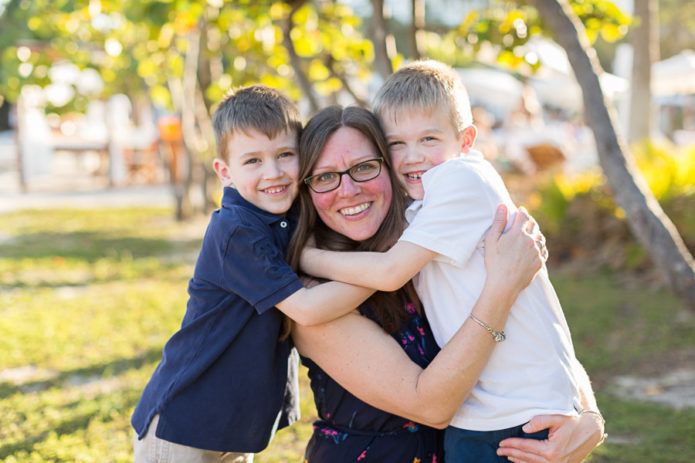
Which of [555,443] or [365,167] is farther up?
[365,167]

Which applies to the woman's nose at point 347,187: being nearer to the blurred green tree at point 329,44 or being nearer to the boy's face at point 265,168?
the boy's face at point 265,168

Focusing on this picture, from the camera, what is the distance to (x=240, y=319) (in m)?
2.20

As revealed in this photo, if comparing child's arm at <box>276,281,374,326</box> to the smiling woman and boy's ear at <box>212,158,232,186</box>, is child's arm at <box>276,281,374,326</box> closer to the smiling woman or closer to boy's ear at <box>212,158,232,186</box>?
the smiling woman

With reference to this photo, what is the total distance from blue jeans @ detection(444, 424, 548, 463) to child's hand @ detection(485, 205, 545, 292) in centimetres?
45

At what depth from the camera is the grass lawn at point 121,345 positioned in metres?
4.09

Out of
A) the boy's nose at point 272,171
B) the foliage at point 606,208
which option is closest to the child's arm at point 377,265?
the boy's nose at point 272,171

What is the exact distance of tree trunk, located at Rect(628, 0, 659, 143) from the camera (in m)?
9.98

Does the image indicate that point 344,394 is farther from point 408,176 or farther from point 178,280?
point 178,280

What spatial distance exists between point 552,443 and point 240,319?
3.42 feet

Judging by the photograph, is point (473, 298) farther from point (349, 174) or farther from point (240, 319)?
point (240, 319)

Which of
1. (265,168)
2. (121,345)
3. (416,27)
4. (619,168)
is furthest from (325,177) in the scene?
(121,345)

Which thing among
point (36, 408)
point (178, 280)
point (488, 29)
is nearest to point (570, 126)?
point (178, 280)

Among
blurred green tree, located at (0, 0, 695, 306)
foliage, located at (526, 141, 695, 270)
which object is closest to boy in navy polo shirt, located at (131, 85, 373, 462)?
blurred green tree, located at (0, 0, 695, 306)

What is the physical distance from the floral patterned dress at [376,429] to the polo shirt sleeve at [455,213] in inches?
12.8
